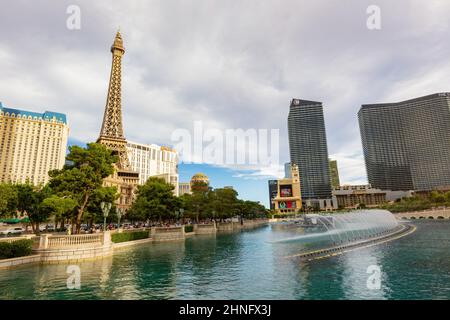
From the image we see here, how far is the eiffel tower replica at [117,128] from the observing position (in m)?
119

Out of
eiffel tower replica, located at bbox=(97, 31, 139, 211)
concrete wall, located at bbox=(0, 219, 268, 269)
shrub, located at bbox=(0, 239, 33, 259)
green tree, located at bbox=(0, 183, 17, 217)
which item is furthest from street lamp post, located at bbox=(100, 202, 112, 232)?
eiffel tower replica, located at bbox=(97, 31, 139, 211)

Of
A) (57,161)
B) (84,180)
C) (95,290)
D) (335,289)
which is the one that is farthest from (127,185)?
→ (335,289)

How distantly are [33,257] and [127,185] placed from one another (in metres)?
97.5

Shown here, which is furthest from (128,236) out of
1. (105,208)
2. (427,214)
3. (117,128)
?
(117,128)

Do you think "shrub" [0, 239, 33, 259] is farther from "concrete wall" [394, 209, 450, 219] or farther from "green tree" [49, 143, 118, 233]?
"concrete wall" [394, 209, 450, 219]

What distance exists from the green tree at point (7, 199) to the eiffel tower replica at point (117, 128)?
74.9 meters

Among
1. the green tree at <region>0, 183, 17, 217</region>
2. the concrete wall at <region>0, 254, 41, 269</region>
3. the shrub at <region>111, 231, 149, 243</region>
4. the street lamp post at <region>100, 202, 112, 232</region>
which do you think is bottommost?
the concrete wall at <region>0, 254, 41, 269</region>

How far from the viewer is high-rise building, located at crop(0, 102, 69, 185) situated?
148750mm

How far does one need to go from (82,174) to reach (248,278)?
81.5 feet

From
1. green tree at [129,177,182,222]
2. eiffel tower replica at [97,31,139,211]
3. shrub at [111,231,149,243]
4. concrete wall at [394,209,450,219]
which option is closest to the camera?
shrub at [111,231,149,243]

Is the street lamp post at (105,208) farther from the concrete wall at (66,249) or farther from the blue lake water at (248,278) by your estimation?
the blue lake water at (248,278)

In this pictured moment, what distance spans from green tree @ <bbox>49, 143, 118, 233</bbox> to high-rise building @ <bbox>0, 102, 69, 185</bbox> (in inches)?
5470

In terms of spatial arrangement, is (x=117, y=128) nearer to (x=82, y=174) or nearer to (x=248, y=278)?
(x=82, y=174)
